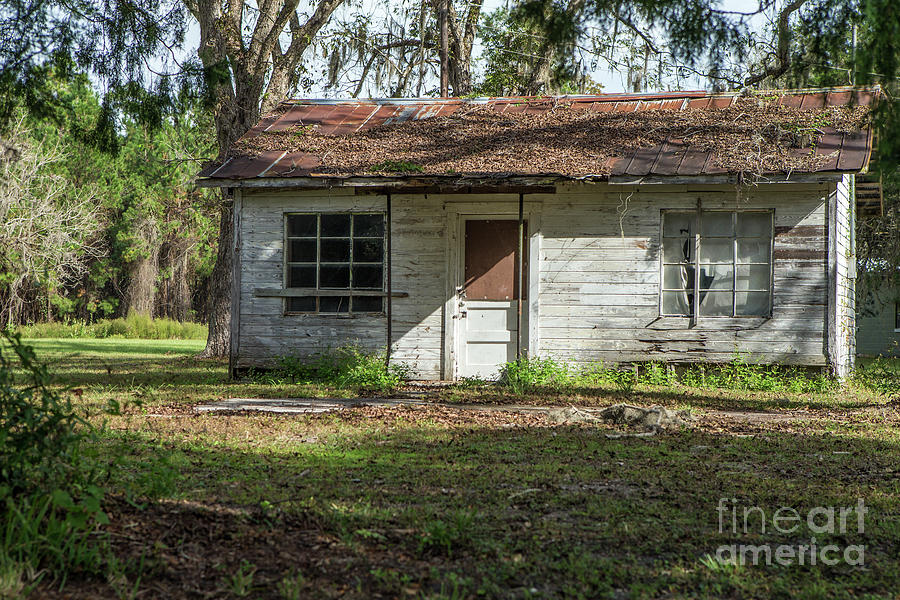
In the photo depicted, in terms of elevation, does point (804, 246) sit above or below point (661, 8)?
below

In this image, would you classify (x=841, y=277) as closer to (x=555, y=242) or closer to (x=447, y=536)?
(x=555, y=242)

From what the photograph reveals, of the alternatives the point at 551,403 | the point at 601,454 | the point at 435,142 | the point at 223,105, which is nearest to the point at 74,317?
the point at 223,105

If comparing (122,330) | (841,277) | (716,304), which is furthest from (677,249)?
(122,330)

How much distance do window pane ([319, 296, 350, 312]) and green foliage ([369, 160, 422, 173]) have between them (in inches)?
77.5

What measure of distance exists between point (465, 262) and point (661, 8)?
288 inches

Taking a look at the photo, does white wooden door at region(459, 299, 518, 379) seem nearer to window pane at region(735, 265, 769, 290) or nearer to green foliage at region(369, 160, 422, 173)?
green foliage at region(369, 160, 422, 173)

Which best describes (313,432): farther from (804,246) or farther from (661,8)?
(804,246)

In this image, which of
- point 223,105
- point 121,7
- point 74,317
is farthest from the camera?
point 74,317

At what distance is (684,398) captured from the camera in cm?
964

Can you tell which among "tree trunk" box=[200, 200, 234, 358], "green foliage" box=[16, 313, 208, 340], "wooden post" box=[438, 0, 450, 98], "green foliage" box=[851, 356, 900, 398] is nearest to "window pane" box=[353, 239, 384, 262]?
"tree trunk" box=[200, 200, 234, 358]

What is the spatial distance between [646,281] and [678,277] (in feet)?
1.48

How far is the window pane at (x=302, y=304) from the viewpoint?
11.8 meters

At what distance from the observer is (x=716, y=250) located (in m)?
11.1

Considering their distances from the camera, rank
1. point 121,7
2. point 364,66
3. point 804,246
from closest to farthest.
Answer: point 121,7
point 804,246
point 364,66
